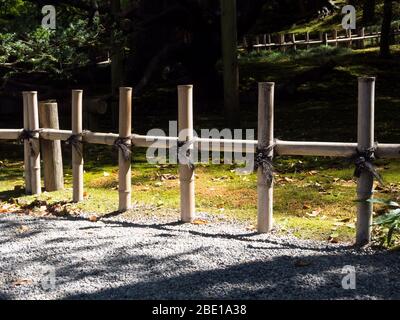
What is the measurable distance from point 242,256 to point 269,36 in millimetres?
22818

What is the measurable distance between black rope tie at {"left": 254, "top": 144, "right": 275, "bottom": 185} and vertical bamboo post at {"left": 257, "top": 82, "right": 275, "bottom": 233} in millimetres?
25

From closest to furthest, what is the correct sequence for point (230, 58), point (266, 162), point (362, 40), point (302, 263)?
point (302, 263), point (266, 162), point (230, 58), point (362, 40)

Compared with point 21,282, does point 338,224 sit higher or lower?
higher

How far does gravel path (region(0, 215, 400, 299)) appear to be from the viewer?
404cm

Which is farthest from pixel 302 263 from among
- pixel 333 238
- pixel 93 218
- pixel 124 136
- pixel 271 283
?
pixel 124 136

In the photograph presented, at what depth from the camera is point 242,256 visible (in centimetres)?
474

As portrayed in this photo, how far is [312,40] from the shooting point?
26016 mm

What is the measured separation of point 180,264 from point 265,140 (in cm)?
145

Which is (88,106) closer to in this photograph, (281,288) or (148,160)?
(148,160)

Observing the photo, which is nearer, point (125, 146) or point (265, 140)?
point (265, 140)

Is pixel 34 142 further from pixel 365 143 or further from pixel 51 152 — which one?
pixel 365 143

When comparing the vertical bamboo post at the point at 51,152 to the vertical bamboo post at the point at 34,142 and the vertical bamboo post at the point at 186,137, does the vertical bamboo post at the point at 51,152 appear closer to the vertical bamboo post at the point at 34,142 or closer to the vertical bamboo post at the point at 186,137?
the vertical bamboo post at the point at 34,142

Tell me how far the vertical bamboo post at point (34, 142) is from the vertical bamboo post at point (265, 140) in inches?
116

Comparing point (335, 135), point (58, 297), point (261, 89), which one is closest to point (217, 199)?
A: point (261, 89)
